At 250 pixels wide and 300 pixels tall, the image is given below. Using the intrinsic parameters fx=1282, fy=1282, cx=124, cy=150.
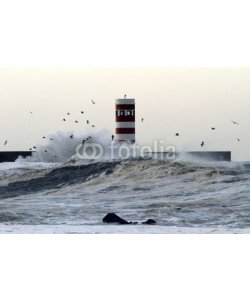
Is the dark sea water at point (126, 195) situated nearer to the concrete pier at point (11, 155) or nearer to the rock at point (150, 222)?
the rock at point (150, 222)

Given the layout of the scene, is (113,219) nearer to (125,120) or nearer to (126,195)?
(126,195)

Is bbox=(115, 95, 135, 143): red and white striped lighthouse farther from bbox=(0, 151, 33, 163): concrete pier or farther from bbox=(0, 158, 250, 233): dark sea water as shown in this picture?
bbox=(0, 151, 33, 163): concrete pier

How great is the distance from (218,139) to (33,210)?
2.35 metres

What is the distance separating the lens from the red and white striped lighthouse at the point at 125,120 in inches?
573

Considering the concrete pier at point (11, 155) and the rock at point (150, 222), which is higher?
the concrete pier at point (11, 155)

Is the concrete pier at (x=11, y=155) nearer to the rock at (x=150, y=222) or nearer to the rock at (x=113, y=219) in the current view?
the rock at (x=113, y=219)

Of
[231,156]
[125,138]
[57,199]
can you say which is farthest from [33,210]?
[231,156]

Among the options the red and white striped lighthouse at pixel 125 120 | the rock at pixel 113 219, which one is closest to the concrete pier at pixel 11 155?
the red and white striped lighthouse at pixel 125 120

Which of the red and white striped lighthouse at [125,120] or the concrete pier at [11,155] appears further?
the concrete pier at [11,155]

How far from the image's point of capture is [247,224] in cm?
Answer: 1460

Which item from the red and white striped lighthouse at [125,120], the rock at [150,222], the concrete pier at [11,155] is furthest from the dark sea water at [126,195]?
the red and white striped lighthouse at [125,120]

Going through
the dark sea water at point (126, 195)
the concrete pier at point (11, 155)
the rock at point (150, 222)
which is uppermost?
the concrete pier at point (11, 155)

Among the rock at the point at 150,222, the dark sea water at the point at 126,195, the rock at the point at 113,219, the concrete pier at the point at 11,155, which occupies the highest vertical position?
the concrete pier at the point at 11,155

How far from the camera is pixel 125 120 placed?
1481 centimetres
